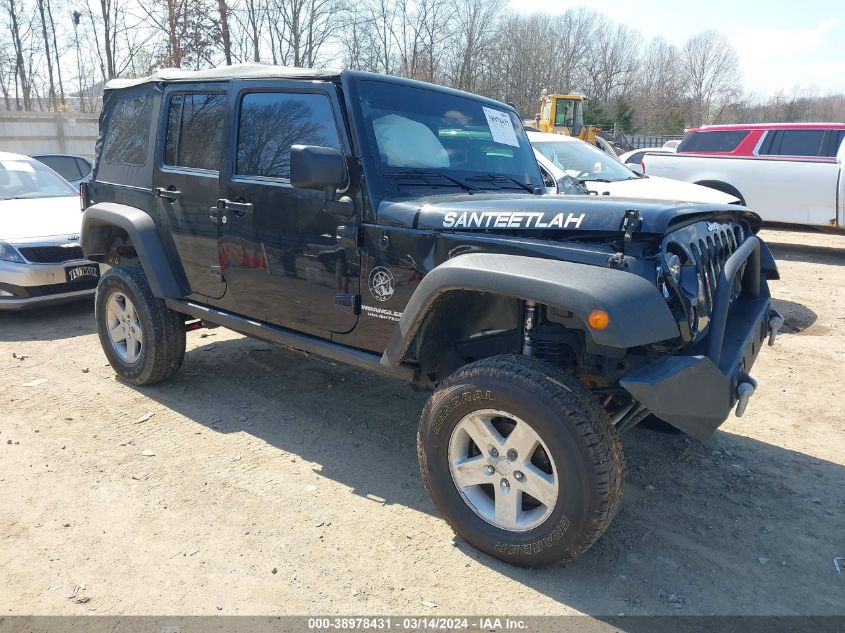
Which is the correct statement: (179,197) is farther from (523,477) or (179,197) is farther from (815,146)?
(815,146)

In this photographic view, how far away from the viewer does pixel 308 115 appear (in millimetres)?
3570

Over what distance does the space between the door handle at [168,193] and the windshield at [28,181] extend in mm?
4253

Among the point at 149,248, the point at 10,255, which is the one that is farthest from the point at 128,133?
the point at 10,255

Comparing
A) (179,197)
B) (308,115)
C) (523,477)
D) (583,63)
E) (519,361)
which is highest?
(583,63)

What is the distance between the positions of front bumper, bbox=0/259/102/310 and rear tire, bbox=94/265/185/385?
1.88 meters

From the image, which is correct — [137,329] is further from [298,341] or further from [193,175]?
[298,341]

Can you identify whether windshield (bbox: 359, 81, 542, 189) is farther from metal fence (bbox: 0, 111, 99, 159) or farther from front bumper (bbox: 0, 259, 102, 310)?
metal fence (bbox: 0, 111, 99, 159)

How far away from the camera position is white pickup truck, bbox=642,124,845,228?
1016 cm

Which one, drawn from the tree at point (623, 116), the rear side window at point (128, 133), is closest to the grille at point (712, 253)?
the rear side window at point (128, 133)

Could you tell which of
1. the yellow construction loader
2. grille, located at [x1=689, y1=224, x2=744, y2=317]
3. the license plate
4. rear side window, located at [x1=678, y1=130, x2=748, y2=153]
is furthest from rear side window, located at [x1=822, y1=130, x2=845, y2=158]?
the yellow construction loader

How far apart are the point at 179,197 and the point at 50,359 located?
2.30m

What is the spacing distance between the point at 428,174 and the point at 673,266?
4.75ft

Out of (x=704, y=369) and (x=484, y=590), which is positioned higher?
(x=704, y=369)

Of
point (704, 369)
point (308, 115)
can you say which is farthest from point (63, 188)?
point (704, 369)
